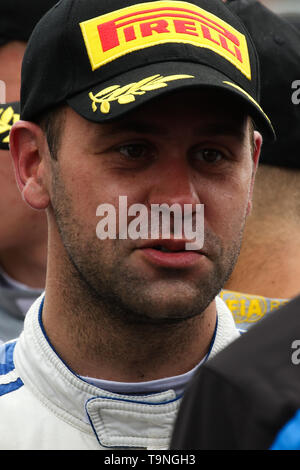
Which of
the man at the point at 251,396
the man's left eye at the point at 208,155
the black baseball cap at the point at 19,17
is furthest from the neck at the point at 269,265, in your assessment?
the black baseball cap at the point at 19,17

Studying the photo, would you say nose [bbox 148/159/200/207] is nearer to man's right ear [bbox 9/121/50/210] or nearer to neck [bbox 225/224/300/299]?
man's right ear [bbox 9/121/50/210]

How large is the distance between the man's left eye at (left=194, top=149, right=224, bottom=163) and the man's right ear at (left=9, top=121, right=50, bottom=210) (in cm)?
40

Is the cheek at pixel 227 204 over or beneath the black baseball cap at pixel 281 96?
over

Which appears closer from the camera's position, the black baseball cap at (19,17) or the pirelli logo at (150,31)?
the pirelli logo at (150,31)

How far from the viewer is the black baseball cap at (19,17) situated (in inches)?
131

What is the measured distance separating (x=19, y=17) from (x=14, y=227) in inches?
39.3

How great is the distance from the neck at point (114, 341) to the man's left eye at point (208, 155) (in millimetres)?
408

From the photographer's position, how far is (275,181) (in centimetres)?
262

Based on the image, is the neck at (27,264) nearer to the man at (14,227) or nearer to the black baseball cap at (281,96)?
the man at (14,227)

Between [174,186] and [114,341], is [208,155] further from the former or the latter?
[114,341]

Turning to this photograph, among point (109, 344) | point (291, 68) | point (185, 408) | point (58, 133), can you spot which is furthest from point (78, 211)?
point (291, 68)

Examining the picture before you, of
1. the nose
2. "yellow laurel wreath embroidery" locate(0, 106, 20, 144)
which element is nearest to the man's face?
the nose

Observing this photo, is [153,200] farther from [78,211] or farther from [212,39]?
[212,39]

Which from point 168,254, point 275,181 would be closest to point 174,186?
point 168,254
